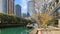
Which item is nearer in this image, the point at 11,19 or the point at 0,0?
the point at 11,19

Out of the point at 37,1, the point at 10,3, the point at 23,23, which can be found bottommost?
the point at 23,23

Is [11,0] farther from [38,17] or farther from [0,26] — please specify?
[38,17]

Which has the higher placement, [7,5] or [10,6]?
[7,5]

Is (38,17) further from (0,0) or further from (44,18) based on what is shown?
(0,0)

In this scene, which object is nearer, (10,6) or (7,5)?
(7,5)

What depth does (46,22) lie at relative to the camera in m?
4.88

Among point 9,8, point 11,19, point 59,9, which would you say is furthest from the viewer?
point 9,8

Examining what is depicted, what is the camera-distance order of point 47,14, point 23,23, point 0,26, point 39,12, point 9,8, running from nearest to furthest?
1. point 47,14
2. point 39,12
3. point 0,26
4. point 23,23
5. point 9,8

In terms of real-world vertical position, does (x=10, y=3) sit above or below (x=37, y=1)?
above

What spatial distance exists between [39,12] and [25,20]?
1234 inches

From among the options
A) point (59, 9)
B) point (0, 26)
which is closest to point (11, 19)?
point (0, 26)

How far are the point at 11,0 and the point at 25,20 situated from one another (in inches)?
849

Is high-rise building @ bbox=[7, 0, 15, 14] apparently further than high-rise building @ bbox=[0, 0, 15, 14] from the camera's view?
Yes

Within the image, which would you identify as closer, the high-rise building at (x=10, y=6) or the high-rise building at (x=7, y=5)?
the high-rise building at (x=7, y=5)
